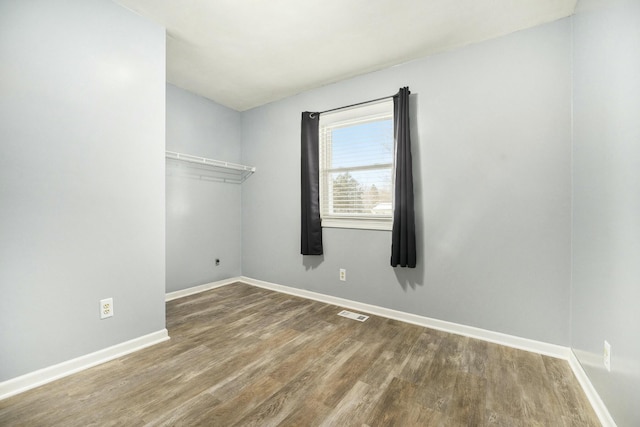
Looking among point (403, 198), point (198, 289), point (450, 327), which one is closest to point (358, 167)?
point (403, 198)

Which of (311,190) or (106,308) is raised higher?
(311,190)

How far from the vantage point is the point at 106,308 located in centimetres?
198

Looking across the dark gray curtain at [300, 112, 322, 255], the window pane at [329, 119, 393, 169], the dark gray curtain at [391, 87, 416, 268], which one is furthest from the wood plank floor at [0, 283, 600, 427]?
the window pane at [329, 119, 393, 169]

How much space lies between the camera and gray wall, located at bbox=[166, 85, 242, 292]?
3.34 metres

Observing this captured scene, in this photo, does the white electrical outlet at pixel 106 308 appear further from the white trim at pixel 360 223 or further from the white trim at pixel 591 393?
the white trim at pixel 591 393

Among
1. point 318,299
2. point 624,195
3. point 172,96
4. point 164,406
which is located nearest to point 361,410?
point 164,406

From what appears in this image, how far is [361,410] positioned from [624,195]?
1.63m

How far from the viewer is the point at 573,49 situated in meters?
1.99

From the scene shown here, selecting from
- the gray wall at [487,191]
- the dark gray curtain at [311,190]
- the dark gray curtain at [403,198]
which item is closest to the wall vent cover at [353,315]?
the gray wall at [487,191]

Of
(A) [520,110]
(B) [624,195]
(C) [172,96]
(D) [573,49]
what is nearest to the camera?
(B) [624,195]

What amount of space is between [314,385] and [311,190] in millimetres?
2057

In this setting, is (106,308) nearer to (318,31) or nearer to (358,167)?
(358,167)

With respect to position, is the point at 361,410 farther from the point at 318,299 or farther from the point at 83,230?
the point at 83,230

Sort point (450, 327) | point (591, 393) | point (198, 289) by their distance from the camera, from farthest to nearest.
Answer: point (198, 289) → point (450, 327) → point (591, 393)
